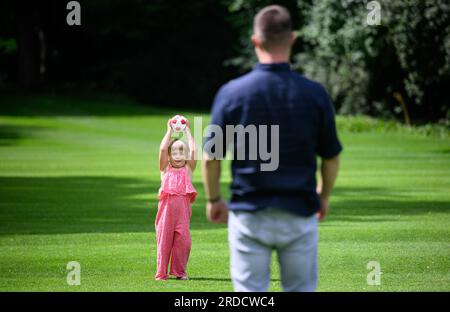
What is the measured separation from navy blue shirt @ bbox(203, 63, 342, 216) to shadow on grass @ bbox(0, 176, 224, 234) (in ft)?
32.9

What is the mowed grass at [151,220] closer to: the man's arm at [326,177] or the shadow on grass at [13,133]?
the shadow on grass at [13,133]

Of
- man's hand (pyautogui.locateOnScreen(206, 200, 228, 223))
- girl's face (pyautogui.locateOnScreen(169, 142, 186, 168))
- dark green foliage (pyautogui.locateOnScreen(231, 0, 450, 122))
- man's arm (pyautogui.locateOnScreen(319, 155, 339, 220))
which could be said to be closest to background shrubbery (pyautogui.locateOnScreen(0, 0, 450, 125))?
dark green foliage (pyautogui.locateOnScreen(231, 0, 450, 122))

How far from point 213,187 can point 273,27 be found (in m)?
1.15

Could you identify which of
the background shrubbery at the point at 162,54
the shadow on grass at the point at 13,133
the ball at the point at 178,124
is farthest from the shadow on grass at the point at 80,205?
the background shrubbery at the point at 162,54

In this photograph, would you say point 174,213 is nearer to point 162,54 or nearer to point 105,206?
point 105,206

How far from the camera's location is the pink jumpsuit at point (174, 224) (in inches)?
443

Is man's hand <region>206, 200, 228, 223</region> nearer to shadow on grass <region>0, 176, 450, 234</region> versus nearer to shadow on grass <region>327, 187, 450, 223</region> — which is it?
shadow on grass <region>0, 176, 450, 234</region>

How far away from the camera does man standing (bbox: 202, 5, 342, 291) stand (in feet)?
20.9

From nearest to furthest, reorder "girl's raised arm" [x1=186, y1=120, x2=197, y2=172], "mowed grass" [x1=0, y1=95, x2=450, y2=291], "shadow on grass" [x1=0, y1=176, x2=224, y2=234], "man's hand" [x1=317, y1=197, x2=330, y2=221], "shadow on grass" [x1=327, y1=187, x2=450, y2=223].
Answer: "man's hand" [x1=317, y1=197, x2=330, y2=221], "girl's raised arm" [x1=186, y1=120, x2=197, y2=172], "mowed grass" [x1=0, y1=95, x2=450, y2=291], "shadow on grass" [x1=0, y1=176, x2=224, y2=234], "shadow on grass" [x1=327, y1=187, x2=450, y2=223]

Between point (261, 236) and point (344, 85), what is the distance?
44.5 metres

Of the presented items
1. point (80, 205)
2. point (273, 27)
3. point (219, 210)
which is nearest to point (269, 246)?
point (219, 210)

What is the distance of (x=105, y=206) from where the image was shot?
2022cm

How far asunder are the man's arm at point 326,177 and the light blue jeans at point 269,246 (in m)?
0.23

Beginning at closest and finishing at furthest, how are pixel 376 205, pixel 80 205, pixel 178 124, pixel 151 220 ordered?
pixel 178 124 < pixel 151 220 < pixel 376 205 < pixel 80 205
